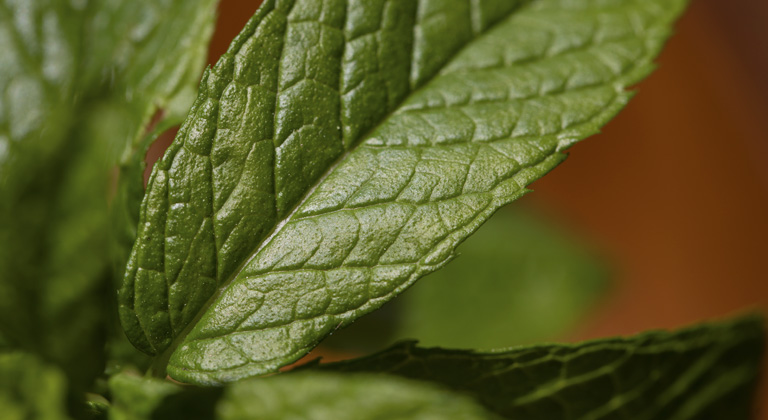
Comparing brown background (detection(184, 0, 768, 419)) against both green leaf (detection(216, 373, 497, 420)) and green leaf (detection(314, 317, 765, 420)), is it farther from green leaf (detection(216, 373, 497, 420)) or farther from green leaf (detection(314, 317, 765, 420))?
green leaf (detection(216, 373, 497, 420))

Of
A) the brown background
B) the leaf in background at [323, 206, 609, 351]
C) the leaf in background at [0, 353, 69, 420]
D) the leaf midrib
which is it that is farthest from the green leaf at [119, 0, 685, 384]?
the brown background

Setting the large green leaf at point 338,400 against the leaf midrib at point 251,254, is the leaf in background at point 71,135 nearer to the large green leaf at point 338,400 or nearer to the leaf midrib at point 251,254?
the leaf midrib at point 251,254

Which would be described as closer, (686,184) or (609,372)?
(609,372)

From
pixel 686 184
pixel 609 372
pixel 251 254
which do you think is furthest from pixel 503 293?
pixel 251 254

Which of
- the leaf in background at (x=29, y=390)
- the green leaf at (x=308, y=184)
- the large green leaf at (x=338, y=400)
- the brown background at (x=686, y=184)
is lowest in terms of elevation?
the leaf in background at (x=29, y=390)

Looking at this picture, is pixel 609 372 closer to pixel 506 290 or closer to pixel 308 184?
pixel 308 184

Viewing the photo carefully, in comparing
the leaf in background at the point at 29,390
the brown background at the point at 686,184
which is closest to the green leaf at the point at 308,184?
the leaf in background at the point at 29,390
